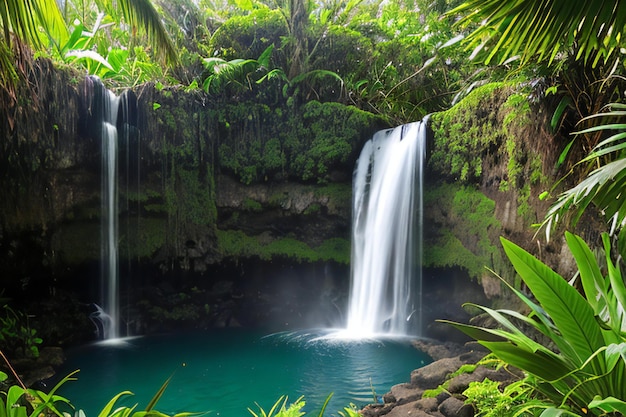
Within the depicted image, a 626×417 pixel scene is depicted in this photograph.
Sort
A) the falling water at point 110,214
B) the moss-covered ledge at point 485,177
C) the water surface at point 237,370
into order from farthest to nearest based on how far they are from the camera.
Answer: the falling water at point 110,214, the moss-covered ledge at point 485,177, the water surface at point 237,370

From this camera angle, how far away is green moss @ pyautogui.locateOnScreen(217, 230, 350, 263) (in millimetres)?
9062

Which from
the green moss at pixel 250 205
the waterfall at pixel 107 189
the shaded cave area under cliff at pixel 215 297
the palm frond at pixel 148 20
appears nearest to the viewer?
the palm frond at pixel 148 20

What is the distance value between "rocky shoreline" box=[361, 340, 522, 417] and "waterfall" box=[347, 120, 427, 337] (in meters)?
2.33

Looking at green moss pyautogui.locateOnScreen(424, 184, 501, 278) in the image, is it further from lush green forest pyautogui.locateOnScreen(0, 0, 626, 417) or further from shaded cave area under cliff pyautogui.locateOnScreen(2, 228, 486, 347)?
lush green forest pyautogui.locateOnScreen(0, 0, 626, 417)

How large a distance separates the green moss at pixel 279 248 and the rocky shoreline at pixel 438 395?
3.99 m

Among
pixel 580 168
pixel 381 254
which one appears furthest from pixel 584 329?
pixel 381 254

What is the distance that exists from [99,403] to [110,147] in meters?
4.20

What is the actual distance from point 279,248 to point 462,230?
3560 mm

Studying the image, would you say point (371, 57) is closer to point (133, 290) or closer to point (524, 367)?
point (133, 290)

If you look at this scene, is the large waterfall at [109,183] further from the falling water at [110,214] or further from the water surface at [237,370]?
the water surface at [237,370]

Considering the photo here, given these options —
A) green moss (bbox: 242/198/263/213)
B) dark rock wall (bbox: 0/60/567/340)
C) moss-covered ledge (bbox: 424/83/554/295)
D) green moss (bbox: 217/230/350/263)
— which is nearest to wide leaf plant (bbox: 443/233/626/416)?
moss-covered ledge (bbox: 424/83/554/295)

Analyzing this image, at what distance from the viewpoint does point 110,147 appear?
7754 millimetres

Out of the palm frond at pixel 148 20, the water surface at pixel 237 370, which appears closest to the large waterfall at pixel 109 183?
the water surface at pixel 237 370

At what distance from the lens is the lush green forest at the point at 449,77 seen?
6.84 ft
